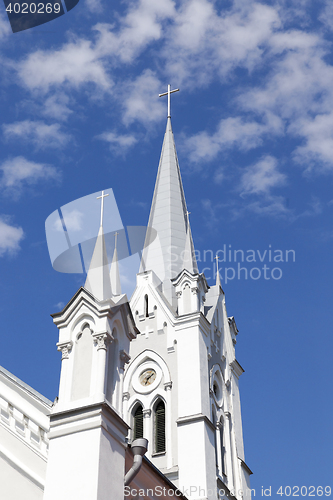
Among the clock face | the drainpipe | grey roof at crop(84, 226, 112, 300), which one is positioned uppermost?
the clock face

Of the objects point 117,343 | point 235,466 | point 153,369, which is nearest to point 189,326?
point 153,369

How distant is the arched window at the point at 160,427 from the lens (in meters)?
20.7

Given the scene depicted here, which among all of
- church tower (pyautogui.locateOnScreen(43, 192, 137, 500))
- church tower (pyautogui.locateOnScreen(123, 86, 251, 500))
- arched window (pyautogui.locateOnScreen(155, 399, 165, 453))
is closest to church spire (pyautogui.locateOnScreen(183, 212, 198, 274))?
church tower (pyautogui.locateOnScreen(123, 86, 251, 500))

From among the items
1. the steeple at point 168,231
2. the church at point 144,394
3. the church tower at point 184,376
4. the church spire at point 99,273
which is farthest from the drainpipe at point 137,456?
the steeple at point 168,231

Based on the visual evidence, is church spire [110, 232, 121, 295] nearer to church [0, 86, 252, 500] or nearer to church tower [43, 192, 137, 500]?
church [0, 86, 252, 500]

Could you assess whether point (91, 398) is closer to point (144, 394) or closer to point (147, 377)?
point (144, 394)

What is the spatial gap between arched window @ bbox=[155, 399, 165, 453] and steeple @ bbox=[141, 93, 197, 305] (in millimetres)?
4314

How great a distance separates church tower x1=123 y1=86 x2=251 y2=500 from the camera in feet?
65.6

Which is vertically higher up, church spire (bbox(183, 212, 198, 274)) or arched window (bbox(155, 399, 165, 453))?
church spire (bbox(183, 212, 198, 274))

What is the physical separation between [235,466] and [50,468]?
47.3 ft

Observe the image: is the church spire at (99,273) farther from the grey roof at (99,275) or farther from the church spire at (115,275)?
the church spire at (115,275)

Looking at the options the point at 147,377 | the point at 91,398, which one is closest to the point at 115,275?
the point at 91,398

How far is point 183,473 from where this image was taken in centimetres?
1934

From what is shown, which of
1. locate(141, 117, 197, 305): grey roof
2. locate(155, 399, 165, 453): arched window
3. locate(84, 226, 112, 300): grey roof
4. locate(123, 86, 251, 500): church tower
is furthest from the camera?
locate(141, 117, 197, 305): grey roof
